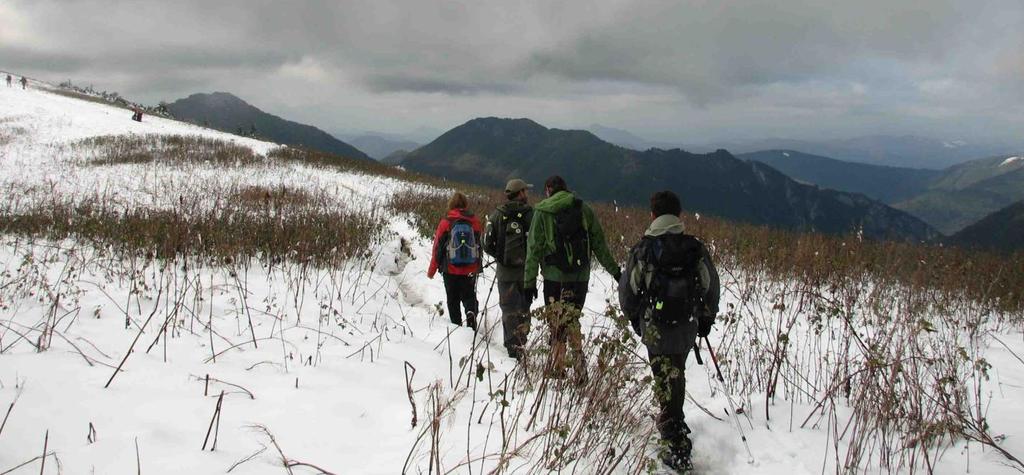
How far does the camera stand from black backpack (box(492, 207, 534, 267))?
5008mm

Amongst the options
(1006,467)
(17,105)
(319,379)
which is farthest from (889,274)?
(17,105)

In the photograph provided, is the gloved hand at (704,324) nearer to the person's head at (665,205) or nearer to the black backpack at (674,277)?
the black backpack at (674,277)

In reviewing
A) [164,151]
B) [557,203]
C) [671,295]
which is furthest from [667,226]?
[164,151]

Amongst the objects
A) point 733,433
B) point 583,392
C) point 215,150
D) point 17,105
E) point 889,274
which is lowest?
point 733,433

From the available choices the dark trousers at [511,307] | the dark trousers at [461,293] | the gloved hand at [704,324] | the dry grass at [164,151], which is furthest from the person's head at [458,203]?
the dry grass at [164,151]

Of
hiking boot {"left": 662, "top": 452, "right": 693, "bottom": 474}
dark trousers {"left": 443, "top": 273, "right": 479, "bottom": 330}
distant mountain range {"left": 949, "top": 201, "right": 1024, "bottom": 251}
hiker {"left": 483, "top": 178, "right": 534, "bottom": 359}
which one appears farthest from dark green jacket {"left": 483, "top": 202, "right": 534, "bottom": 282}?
distant mountain range {"left": 949, "top": 201, "right": 1024, "bottom": 251}

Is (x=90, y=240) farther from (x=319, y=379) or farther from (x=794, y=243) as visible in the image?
(x=794, y=243)

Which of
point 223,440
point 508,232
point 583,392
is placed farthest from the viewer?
point 508,232

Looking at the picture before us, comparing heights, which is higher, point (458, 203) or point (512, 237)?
point (458, 203)

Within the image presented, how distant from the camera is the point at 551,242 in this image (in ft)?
14.6

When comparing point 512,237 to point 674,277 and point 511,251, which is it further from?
point 674,277

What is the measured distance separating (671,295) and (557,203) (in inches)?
63.8

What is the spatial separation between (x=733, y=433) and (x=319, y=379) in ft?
9.84

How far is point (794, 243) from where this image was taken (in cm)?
1168
